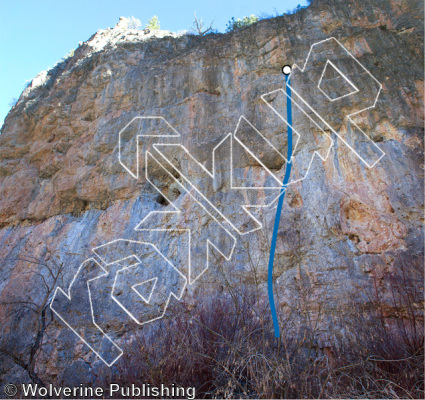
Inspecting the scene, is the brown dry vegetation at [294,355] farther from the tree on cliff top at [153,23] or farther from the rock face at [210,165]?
the tree on cliff top at [153,23]

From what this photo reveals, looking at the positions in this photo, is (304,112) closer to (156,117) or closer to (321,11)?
(321,11)

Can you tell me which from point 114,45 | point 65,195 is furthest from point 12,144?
point 114,45

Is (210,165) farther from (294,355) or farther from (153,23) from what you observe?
(153,23)

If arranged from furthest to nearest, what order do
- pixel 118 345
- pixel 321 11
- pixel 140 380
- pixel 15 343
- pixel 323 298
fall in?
pixel 321 11 → pixel 15 343 → pixel 118 345 → pixel 323 298 → pixel 140 380

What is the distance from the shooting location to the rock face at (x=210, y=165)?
15.9 ft

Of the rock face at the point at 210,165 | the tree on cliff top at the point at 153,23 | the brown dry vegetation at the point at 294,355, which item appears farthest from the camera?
the tree on cliff top at the point at 153,23

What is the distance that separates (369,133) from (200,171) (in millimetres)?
3176

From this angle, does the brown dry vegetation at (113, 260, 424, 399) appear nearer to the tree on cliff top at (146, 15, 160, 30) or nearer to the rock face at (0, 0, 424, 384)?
the rock face at (0, 0, 424, 384)

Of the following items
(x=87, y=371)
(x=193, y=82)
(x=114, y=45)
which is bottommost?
(x=87, y=371)

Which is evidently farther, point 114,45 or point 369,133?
point 114,45

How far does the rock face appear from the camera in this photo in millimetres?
4832

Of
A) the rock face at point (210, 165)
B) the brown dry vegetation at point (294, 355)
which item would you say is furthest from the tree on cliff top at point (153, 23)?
the brown dry vegetation at point (294, 355)

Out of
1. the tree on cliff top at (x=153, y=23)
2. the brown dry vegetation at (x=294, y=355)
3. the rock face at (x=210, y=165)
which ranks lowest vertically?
the brown dry vegetation at (x=294, y=355)

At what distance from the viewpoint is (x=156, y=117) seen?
7.67 m
